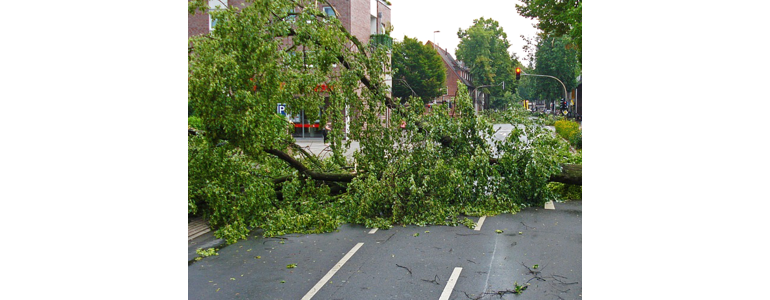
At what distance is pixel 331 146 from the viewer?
11.6m

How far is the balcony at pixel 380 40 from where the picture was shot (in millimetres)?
12016

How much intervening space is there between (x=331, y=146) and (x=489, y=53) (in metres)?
53.2

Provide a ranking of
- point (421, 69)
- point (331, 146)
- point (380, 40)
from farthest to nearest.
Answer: point (421, 69) → point (380, 40) → point (331, 146)

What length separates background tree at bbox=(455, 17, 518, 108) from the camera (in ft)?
191

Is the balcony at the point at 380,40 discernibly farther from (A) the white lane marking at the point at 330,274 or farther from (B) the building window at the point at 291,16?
(A) the white lane marking at the point at 330,274

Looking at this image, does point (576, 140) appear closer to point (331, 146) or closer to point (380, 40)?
point (380, 40)

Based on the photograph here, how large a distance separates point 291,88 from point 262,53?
122cm

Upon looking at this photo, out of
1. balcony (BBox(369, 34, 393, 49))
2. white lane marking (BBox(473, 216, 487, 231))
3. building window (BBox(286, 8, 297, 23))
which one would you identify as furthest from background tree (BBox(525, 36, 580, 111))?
building window (BBox(286, 8, 297, 23))

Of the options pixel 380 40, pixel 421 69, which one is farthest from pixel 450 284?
pixel 421 69

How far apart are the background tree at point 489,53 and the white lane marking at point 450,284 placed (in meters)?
50.0

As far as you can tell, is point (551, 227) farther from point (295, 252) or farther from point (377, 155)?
point (295, 252)

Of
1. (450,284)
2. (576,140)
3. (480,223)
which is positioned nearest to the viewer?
(450,284)

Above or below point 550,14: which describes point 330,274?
below
